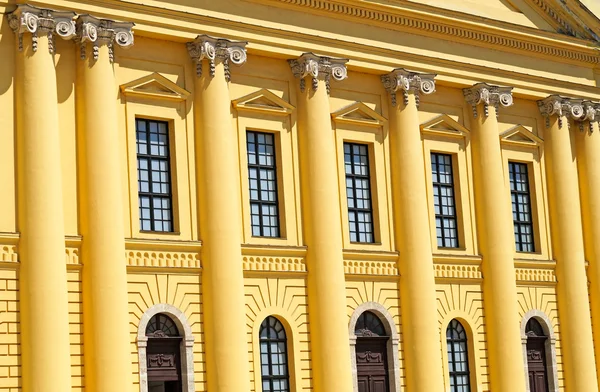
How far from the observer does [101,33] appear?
Result: 2827cm

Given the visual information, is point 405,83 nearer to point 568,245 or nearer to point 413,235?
point 413,235

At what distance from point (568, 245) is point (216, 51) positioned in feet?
41.7

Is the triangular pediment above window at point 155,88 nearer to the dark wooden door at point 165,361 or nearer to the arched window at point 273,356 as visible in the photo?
the dark wooden door at point 165,361

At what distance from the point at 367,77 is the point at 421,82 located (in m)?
1.51

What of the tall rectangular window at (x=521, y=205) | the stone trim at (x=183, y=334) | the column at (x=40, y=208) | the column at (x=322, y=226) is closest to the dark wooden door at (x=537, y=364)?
the tall rectangular window at (x=521, y=205)

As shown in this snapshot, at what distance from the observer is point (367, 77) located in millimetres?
33562

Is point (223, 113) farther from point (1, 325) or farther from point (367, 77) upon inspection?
point (1, 325)

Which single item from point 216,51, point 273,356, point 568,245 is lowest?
point 273,356

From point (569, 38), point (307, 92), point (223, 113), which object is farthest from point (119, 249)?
point (569, 38)

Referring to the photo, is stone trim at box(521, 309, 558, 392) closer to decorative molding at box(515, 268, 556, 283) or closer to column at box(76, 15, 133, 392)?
decorative molding at box(515, 268, 556, 283)

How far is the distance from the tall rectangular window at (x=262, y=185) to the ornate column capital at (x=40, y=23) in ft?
18.3

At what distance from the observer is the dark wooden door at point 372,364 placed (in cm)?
3206

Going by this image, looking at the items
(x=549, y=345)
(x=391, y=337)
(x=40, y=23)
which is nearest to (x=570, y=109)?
(x=549, y=345)

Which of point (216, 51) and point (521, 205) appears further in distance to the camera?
point (521, 205)
